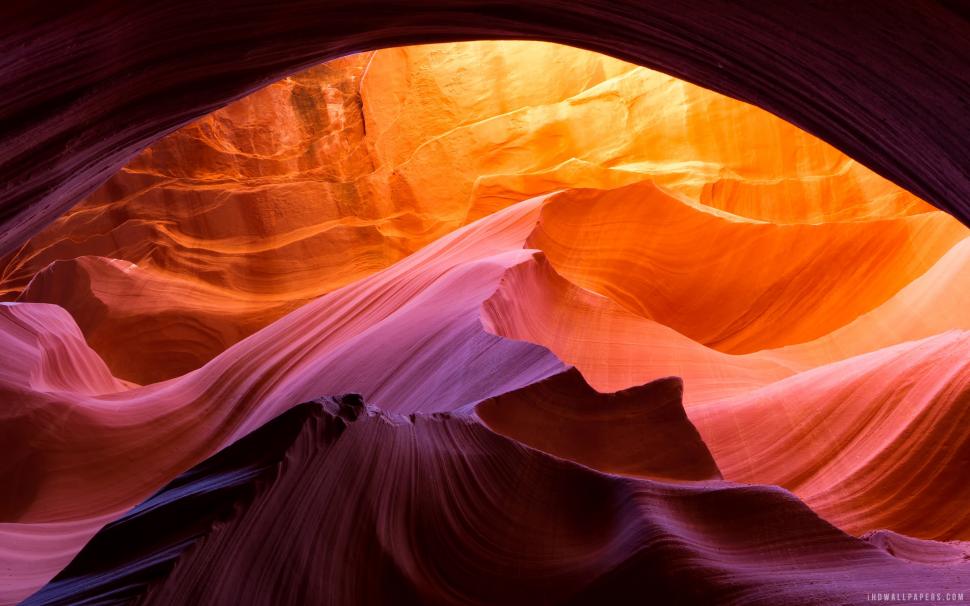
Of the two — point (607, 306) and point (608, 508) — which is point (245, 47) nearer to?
point (608, 508)

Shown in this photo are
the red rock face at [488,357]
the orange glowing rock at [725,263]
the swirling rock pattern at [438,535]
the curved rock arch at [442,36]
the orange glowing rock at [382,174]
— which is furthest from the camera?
the orange glowing rock at [382,174]

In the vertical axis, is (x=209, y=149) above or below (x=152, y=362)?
above

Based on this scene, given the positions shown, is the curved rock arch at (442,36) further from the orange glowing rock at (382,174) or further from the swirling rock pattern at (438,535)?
the orange glowing rock at (382,174)

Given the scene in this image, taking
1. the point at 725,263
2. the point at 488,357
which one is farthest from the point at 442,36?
the point at 725,263

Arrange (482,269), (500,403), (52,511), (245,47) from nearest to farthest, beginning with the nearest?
(245,47) → (500,403) → (52,511) → (482,269)

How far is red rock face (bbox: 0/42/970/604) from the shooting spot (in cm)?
223

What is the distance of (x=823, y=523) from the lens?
8.13ft

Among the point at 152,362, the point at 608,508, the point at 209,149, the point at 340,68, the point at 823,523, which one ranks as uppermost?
the point at 340,68

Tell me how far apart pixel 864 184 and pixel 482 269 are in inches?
219

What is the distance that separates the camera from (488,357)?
378 centimetres

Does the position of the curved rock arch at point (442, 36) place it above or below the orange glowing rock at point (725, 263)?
below

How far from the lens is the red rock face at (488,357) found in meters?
2.23

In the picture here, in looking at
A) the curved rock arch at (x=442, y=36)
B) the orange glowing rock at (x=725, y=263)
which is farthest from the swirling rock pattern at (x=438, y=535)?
the orange glowing rock at (x=725, y=263)

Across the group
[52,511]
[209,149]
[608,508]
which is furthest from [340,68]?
[608,508]
